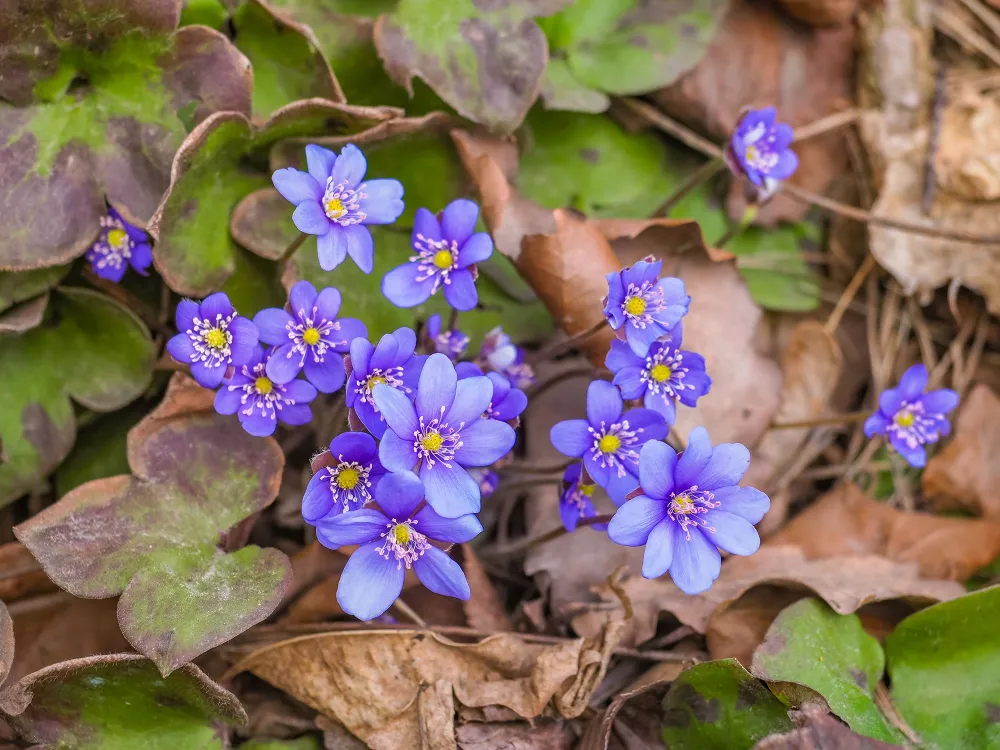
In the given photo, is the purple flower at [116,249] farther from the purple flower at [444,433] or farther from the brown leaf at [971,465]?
the brown leaf at [971,465]

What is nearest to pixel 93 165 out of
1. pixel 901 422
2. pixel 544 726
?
pixel 544 726

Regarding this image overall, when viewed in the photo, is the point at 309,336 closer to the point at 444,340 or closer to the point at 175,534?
the point at 444,340

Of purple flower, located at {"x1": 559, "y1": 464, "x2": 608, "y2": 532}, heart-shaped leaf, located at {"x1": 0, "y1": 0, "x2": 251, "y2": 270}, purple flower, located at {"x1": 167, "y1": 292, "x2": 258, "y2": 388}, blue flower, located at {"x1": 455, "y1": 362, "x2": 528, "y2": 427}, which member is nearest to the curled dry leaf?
purple flower, located at {"x1": 559, "y1": 464, "x2": 608, "y2": 532}

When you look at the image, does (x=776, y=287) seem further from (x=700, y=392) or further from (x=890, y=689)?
(x=890, y=689)

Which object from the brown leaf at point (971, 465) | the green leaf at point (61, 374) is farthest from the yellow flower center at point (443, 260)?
the brown leaf at point (971, 465)

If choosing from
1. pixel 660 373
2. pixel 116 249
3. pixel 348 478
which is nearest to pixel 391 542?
pixel 348 478

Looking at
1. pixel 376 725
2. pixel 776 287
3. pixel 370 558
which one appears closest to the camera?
pixel 370 558

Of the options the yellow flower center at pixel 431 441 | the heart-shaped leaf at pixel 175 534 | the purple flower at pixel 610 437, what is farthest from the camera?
the purple flower at pixel 610 437
